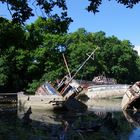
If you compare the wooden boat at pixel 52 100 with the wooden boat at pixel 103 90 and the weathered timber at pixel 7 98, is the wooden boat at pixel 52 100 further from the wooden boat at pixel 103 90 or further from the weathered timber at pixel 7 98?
the wooden boat at pixel 103 90

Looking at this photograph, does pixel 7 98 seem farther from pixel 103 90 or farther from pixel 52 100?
pixel 103 90

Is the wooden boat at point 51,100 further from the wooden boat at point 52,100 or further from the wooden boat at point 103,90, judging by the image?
the wooden boat at point 103,90

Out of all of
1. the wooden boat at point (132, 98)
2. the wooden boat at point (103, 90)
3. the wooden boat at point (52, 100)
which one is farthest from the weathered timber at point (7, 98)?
the wooden boat at point (132, 98)

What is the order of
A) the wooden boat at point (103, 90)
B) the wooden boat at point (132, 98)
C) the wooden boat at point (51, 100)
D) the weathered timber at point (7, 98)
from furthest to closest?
the wooden boat at point (103, 90), the weathered timber at point (7, 98), the wooden boat at point (132, 98), the wooden boat at point (51, 100)

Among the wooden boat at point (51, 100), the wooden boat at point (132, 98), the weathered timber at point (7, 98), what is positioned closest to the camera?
the wooden boat at point (51, 100)

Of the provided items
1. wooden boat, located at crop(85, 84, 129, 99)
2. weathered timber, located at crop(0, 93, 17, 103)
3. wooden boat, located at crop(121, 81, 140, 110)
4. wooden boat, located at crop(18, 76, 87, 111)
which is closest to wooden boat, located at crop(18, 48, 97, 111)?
wooden boat, located at crop(18, 76, 87, 111)

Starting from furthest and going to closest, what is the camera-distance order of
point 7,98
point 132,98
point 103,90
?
point 103,90, point 7,98, point 132,98

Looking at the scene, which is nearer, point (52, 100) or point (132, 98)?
point (52, 100)

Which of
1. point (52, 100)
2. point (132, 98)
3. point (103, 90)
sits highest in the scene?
point (103, 90)

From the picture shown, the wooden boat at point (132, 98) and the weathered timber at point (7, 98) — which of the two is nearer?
the wooden boat at point (132, 98)

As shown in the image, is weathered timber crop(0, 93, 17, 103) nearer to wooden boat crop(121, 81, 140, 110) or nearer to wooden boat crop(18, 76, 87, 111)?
wooden boat crop(18, 76, 87, 111)

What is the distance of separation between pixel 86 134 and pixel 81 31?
260 ft

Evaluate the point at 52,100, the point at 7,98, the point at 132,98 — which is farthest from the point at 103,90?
the point at 52,100

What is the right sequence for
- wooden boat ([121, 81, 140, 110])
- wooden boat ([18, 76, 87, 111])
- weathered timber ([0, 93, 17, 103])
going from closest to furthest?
wooden boat ([18, 76, 87, 111]) < wooden boat ([121, 81, 140, 110]) < weathered timber ([0, 93, 17, 103])
